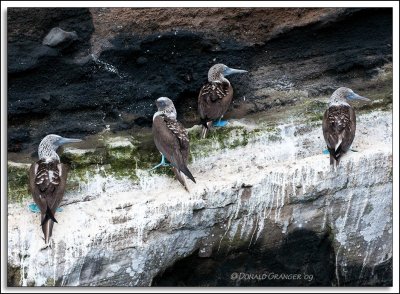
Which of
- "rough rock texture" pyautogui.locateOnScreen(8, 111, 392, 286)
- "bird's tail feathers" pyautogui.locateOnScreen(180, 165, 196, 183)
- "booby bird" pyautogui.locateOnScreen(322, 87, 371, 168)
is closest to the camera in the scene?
"rough rock texture" pyautogui.locateOnScreen(8, 111, 392, 286)

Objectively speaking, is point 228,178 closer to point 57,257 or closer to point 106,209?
point 106,209

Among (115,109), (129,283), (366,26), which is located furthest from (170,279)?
(366,26)

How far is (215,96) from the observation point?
35.9ft

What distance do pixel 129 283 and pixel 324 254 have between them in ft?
7.18

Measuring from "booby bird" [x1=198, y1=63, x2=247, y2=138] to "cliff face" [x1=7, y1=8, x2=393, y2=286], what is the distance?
0.19 metres

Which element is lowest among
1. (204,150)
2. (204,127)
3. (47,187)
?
(47,187)

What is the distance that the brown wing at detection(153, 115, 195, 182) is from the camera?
1022 centimetres

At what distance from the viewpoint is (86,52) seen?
11219 mm

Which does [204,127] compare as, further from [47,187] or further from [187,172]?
[47,187]

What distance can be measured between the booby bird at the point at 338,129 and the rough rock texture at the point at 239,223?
0.17 meters

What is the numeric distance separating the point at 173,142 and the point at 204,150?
613mm

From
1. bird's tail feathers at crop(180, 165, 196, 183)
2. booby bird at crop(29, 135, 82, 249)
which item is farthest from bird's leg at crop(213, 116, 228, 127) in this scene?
booby bird at crop(29, 135, 82, 249)

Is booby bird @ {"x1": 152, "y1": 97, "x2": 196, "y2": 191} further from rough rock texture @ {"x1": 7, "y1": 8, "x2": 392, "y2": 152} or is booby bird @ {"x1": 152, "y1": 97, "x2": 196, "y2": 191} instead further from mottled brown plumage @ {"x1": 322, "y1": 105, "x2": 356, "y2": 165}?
mottled brown plumage @ {"x1": 322, "y1": 105, "x2": 356, "y2": 165}

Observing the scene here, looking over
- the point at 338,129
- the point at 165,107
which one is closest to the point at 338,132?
the point at 338,129
